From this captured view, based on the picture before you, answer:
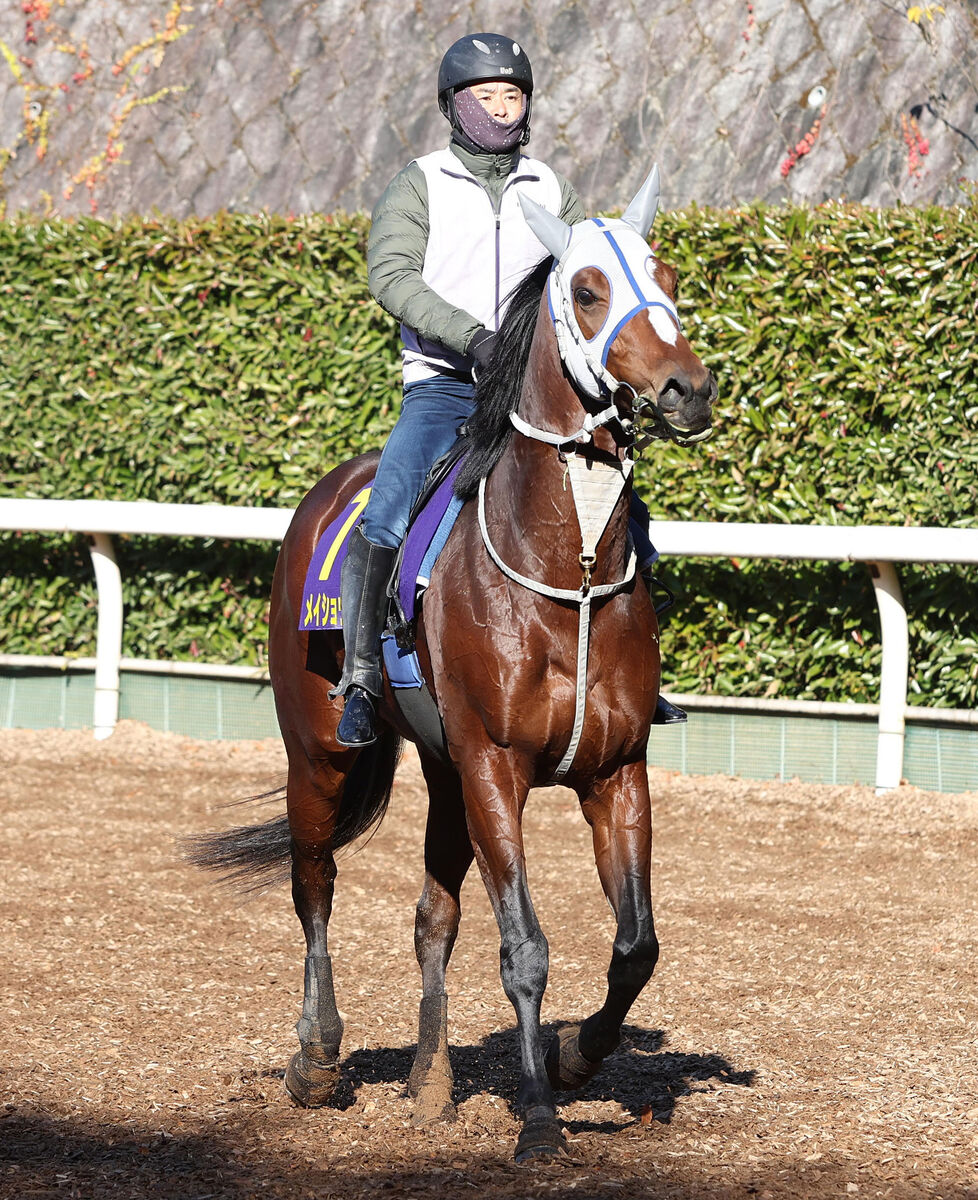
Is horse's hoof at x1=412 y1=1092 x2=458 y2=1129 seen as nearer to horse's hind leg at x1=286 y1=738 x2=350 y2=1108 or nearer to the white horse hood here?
horse's hind leg at x1=286 y1=738 x2=350 y2=1108

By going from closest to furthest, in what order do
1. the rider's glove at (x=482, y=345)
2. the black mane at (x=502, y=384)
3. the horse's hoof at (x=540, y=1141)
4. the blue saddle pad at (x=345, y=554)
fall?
the horse's hoof at (x=540, y=1141), the black mane at (x=502, y=384), the rider's glove at (x=482, y=345), the blue saddle pad at (x=345, y=554)

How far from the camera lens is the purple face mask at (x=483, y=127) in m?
4.59

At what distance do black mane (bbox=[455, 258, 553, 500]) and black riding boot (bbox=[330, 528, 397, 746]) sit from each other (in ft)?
1.42

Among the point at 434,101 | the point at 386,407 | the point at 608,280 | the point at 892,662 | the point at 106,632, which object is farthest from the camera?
the point at 434,101

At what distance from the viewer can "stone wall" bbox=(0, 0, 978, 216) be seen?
1070cm

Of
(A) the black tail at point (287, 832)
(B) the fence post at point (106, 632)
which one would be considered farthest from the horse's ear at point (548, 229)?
(B) the fence post at point (106, 632)

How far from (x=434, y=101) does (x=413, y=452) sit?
27.7 feet

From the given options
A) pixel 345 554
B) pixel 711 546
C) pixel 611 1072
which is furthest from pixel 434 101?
pixel 611 1072

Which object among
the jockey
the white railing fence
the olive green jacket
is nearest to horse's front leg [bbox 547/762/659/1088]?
the jockey

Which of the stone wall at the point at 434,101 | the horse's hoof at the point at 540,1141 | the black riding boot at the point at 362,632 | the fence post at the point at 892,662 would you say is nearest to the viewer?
the horse's hoof at the point at 540,1141

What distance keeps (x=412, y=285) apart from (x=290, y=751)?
1675mm

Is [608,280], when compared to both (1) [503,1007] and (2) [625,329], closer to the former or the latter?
(2) [625,329]

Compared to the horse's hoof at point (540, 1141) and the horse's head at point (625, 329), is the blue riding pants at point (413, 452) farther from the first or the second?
the horse's hoof at point (540, 1141)

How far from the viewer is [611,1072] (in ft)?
15.8
